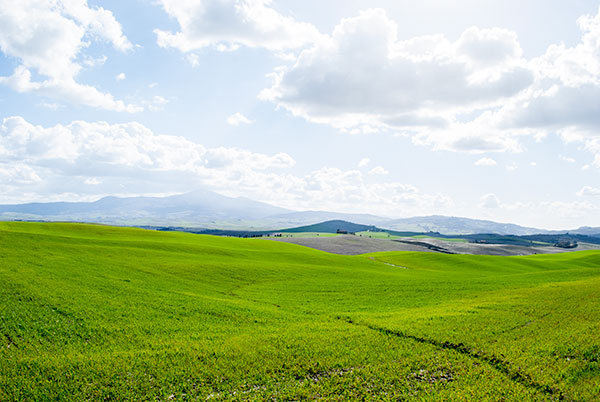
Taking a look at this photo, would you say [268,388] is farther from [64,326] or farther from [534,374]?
[64,326]

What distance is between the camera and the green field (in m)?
13.8

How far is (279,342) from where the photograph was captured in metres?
18.6

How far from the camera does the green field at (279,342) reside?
1384cm

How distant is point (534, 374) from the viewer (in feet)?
48.2

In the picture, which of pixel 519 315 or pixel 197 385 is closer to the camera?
pixel 197 385

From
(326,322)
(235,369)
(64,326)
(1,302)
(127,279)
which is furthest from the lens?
(127,279)

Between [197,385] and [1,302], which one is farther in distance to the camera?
[1,302]

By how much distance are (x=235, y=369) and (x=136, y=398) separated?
4062mm

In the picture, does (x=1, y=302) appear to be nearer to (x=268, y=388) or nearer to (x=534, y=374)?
(x=268, y=388)

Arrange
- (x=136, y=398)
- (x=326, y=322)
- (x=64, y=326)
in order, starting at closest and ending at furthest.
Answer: (x=136, y=398) → (x=64, y=326) → (x=326, y=322)

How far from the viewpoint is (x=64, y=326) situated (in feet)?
63.9

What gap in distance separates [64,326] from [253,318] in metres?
11.1

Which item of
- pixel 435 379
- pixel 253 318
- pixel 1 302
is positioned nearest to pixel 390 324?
pixel 435 379

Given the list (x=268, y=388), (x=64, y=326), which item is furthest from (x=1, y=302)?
(x=268, y=388)
